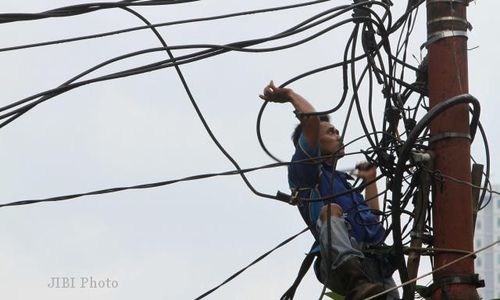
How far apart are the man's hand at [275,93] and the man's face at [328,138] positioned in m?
0.50

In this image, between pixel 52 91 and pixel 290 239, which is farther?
pixel 290 239

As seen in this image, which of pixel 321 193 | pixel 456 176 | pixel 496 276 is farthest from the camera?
pixel 496 276

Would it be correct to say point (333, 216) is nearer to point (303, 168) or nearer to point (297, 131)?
point (303, 168)

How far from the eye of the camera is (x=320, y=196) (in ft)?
21.4

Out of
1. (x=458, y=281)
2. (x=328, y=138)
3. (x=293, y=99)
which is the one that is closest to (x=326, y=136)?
(x=328, y=138)

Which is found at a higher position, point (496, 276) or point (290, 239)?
point (496, 276)

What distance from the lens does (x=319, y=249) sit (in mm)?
6387

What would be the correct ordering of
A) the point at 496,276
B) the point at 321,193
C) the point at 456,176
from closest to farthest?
the point at 456,176 < the point at 321,193 < the point at 496,276

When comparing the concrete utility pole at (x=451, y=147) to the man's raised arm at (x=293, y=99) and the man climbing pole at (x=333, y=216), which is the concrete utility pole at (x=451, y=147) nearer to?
the man climbing pole at (x=333, y=216)

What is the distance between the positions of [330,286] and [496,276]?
9545 centimetres

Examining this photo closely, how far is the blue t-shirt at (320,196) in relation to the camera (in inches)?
255

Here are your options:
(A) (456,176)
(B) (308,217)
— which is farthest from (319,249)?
(A) (456,176)

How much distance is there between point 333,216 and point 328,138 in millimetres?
725

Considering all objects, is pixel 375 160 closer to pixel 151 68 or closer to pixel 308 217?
pixel 308 217
